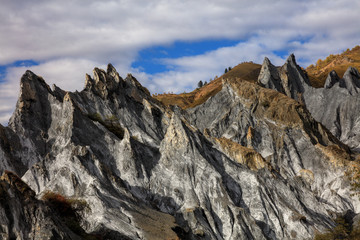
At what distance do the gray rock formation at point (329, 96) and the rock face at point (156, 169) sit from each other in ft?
76.0

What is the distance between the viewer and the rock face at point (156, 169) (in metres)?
46.1

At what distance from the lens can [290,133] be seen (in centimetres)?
8512

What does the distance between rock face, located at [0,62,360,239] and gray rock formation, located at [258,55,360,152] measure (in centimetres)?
2316

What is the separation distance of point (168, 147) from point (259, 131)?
108ft

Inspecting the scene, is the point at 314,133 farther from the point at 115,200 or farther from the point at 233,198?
the point at 115,200

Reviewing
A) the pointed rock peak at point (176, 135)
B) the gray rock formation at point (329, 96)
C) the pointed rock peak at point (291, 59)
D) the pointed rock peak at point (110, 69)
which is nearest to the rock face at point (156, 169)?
the pointed rock peak at point (176, 135)

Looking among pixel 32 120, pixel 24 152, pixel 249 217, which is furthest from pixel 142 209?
pixel 32 120

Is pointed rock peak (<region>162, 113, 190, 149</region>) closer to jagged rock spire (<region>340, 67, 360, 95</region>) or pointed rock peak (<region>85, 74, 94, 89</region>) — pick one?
pointed rock peak (<region>85, 74, 94, 89</region>)

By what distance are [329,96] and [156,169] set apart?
7025 centimetres

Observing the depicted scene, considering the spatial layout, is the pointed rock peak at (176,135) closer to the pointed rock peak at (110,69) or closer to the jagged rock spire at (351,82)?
the pointed rock peak at (110,69)

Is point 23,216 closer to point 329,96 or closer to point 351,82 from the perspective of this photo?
point 329,96

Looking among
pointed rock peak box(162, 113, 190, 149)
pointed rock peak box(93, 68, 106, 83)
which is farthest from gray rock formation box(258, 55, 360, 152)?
pointed rock peak box(93, 68, 106, 83)

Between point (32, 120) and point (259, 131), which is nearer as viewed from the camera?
point (32, 120)

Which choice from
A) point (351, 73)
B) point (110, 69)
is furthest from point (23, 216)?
point (351, 73)
